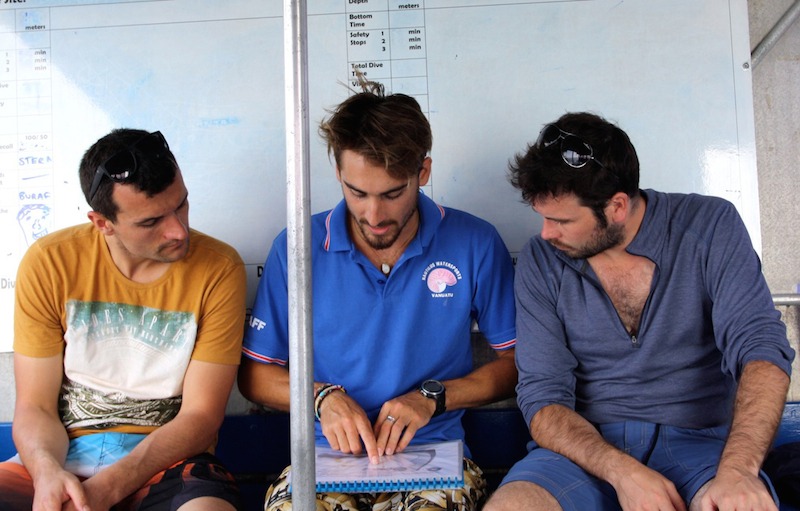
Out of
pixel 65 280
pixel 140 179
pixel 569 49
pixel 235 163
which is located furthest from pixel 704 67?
pixel 65 280

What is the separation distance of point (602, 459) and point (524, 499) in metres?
0.20

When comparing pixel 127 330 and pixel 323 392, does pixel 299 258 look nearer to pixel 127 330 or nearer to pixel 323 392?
pixel 323 392

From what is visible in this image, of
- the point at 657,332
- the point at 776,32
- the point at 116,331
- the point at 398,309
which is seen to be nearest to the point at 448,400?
the point at 398,309

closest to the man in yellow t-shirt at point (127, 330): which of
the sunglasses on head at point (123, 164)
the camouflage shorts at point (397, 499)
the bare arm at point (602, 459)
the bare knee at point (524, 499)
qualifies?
the sunglasses on head at point (123, 164)

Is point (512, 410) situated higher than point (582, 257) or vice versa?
point (582, 257)

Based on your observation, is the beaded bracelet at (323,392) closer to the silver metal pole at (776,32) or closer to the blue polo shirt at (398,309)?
the blue polo shirt at (398,309)

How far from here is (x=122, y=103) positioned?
2365mm

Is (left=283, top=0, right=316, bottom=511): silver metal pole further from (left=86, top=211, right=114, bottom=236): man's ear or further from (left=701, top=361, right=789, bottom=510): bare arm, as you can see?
(left=86, top=211, right=114, bottom=236): man's ear

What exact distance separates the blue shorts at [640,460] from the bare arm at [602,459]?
3cm

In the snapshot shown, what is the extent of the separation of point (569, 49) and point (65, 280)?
1.55m

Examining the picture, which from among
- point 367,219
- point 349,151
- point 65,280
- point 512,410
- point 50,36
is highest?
point 50,36

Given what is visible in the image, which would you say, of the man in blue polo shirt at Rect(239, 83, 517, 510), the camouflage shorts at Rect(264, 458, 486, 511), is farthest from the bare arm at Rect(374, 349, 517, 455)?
the camouflage shorts at Rect(264, 458, 486, 511)

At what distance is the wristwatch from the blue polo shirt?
0.09 m

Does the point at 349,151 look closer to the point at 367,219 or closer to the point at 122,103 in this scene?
the point at 367,219
